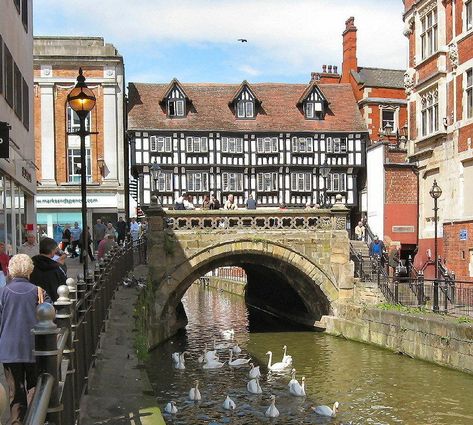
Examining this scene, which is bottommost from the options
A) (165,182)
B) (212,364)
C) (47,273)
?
(212,364)

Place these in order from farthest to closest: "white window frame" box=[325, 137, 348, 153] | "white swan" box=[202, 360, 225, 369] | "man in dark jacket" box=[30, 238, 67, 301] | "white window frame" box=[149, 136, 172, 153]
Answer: "white window frame" box=[325, 137, 348, 153] → "white window frame" box=[149, 136, 172, 153] → "white swan" box=[202, 360, 225, 369] → "man in dark jacket" box=[30, 238, 67, 301]

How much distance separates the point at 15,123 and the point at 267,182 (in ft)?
77.6

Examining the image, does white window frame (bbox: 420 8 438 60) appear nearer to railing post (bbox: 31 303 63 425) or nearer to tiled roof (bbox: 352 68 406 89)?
tiled roof (bbox: 352 68 406 89)

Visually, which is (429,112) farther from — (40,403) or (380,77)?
(40,403)

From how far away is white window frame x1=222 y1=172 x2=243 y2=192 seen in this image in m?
37.3

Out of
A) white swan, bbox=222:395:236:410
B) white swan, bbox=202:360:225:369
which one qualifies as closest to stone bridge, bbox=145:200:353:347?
white swan, bbox=202:360:225:369

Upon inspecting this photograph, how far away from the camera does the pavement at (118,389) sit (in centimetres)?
666

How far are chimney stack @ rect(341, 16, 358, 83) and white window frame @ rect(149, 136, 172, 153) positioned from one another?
13.6 metres

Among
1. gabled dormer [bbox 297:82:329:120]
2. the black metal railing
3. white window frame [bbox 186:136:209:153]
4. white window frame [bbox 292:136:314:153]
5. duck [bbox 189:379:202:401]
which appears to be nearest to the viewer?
the black metal railing

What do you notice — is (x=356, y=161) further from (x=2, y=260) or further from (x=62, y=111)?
(x=2, y=260)

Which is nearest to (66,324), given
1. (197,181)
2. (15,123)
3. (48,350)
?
(48,350)

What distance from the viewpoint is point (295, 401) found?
1508 cm

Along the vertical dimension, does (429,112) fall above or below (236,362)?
above

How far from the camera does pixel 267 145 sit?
38000mm
